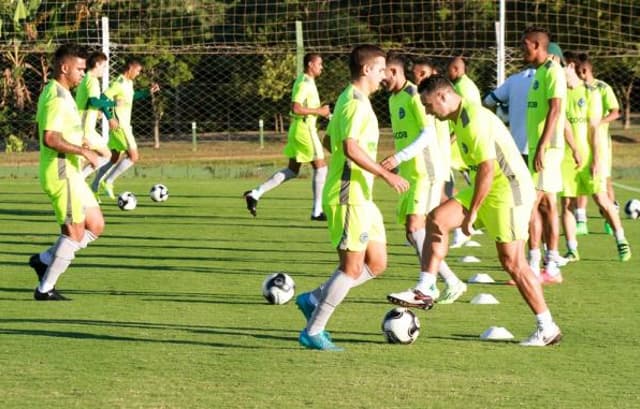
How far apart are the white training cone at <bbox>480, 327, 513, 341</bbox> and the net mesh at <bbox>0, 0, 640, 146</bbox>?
2329 cm

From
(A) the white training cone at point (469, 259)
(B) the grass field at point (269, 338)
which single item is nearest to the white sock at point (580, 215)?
(B) the grass field at point (269, 338)

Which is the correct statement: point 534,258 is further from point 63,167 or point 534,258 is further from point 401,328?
point 63,167

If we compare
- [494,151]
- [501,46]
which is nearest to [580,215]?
[494,151]

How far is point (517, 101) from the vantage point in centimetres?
1298

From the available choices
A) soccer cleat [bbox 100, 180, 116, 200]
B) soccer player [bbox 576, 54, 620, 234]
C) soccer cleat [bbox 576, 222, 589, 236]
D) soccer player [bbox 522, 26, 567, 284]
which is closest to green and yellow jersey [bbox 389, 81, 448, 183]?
soccer player [bbox 522, 26, 567, 284]

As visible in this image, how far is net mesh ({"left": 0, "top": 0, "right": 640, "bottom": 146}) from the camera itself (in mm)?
35219

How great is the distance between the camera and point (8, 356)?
888 cm

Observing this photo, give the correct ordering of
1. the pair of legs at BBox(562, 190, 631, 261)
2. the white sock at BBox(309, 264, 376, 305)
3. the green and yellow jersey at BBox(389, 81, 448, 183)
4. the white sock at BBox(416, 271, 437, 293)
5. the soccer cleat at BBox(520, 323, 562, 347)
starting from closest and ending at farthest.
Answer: the white sock at BBox(309, 264, 376, 305)
the soccer cleat at BBox(520, 323, 562, 347)
the white sock at BBox(416, 271, 437, 293)
the green and yellow jersey at BBox(389, 81, 448, 183)
the pair of legs at BBox(562, 190, 631, 261)

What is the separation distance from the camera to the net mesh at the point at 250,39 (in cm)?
3522

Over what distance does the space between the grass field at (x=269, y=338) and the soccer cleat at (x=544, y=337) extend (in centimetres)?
12

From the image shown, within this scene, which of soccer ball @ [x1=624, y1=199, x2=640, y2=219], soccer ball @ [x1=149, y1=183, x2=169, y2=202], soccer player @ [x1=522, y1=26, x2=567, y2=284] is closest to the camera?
soccer player @ [x1=522, y1=26, x2=567, y2=284]

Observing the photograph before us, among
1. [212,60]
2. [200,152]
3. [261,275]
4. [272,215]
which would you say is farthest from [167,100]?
[261,275]

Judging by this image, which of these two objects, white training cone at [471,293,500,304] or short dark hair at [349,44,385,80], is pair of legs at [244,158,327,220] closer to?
white training cone at [471,293,500,304]

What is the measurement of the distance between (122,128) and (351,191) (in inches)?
479
